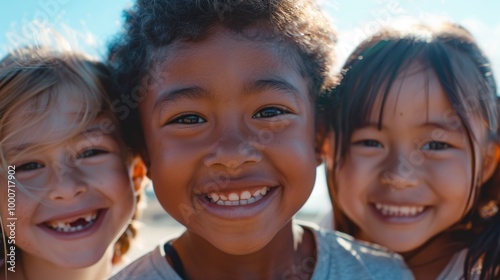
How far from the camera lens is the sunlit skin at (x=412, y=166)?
239 cm

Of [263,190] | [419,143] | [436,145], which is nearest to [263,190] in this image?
[263,190]

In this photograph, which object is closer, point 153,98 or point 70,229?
point 153,98

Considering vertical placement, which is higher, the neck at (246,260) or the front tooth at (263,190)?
the front tooth at (263,190)

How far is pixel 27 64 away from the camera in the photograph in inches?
93.0

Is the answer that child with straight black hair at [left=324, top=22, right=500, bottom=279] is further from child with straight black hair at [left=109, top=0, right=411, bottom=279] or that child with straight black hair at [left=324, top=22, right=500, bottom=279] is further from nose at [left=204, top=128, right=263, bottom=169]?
nose at [left=204, top=128, right=263, bottom=169]

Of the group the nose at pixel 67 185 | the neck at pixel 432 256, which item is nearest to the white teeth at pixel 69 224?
the nose at pixel 67 185

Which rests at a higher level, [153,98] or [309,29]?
[309,29]

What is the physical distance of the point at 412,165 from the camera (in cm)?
242

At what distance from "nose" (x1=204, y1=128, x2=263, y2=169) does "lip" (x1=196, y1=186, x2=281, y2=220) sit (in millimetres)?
167

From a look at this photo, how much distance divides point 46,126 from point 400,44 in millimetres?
1572

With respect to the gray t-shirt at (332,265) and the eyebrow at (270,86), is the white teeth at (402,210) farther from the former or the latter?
the eyebrow at (270,86)

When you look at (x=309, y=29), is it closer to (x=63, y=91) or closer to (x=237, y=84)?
(x=237, y=84)

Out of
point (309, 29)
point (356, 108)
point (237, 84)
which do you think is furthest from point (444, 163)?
point (237, 84)

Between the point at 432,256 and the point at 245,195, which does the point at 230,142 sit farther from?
the point at 432,256
